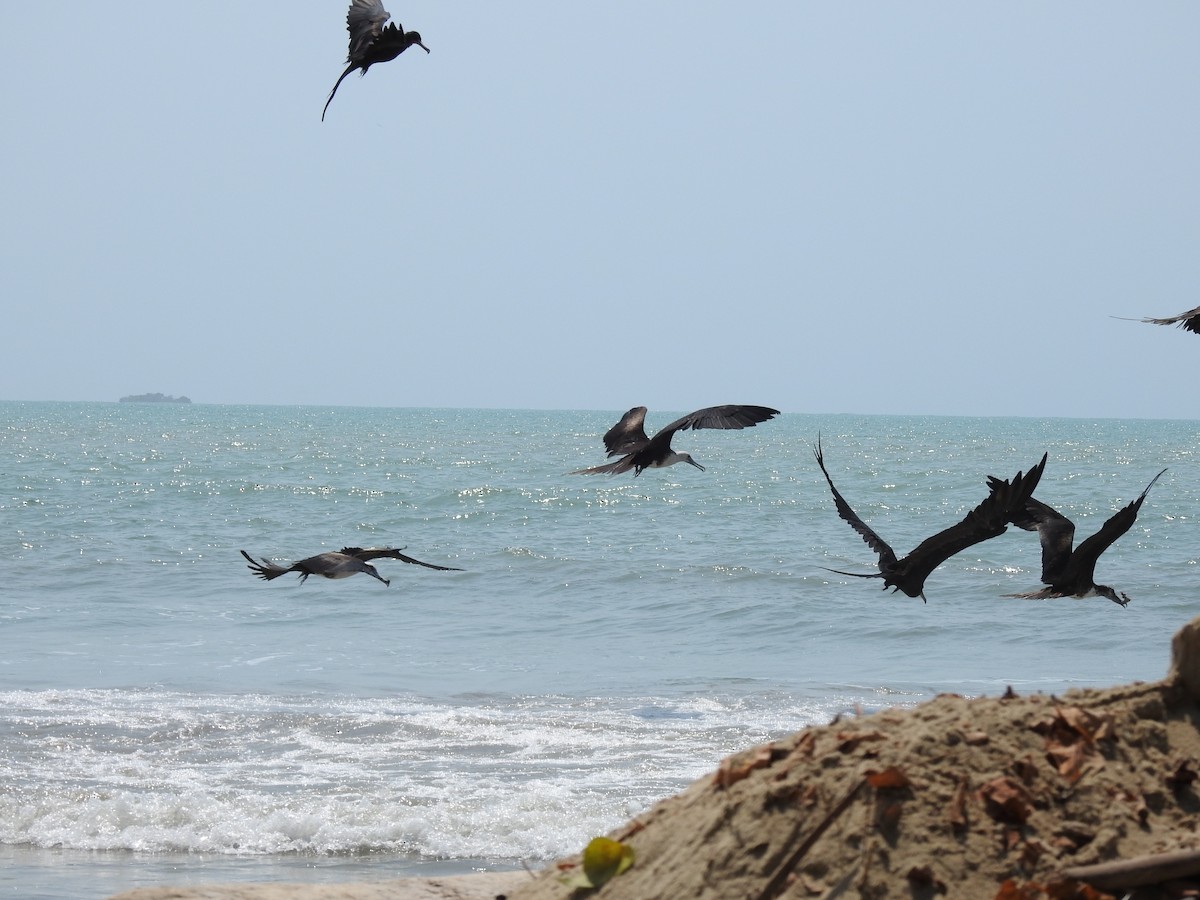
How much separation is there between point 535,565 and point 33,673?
8.83 meters

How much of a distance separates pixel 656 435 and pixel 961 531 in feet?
10.1

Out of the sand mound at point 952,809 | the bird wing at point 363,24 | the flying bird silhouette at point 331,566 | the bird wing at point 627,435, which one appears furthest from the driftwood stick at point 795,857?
the bird wing at point 627,435

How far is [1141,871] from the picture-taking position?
2574 millimetres

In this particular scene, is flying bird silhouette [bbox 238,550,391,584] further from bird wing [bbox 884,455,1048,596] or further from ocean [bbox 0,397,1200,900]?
bird wing [bbox 884,455,1048,596]

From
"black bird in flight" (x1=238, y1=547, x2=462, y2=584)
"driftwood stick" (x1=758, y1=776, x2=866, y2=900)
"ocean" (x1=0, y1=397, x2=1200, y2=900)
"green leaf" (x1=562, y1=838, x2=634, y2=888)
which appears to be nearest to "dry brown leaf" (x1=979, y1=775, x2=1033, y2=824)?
"driftwood stick" (x1=758, y1=776, x2=866, y2=900)

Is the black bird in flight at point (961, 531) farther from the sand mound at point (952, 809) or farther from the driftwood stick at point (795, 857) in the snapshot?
the driftwood stick at point (795, 857)

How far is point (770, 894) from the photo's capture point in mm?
2637

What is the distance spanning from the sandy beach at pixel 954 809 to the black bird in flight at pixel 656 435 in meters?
4.34

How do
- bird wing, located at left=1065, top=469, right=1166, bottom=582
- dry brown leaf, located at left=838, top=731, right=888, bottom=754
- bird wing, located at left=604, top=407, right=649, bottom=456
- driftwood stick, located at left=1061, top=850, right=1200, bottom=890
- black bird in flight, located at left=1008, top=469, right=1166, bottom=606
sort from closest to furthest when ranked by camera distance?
driftwood stick, located at left=1061, top=850, right=1200, bottom=890, dry brown leaf, located at left=838, top=731, right=888, bottom=754, bird wing, located at left=1065, top=469, right=1166, bottom=582, black bird in flight, located at left=1008, top=469, right=1166, bottom=606, bird wing, located at left=604, top=407, right=649, bottom=456

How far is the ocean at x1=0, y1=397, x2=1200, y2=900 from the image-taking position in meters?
6.84

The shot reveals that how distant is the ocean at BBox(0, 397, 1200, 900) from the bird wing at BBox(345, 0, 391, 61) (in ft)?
11.9

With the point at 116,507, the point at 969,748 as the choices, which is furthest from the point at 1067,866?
the point at 116,507

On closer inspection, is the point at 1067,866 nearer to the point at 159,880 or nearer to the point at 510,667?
the point at 159,880

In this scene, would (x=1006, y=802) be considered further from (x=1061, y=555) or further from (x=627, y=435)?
(x=627, y=435)
